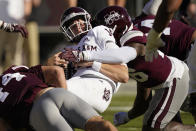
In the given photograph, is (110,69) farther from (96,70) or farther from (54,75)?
(54,75)

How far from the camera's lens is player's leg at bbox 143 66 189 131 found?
5.30 m

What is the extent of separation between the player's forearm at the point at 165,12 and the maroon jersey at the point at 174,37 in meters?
1.56

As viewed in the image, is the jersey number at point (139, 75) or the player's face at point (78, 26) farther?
the jersey number at point (139, 75)

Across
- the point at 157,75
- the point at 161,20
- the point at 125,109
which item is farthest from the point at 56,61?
the point at 125,109

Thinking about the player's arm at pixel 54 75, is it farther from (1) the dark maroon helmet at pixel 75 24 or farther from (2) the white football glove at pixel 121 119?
(2) the white football glove at pixel 121 119

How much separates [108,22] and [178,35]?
40.3 inches

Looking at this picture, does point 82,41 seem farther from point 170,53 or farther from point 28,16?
point 28,16

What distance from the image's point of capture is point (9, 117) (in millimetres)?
4172

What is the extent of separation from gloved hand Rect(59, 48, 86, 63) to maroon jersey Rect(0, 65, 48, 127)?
34cm

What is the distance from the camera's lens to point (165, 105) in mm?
5336

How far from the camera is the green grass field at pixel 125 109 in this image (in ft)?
22.8

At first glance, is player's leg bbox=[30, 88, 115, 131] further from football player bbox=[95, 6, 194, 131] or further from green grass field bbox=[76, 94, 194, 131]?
green grass field bbox=[76, 94, 194, 131]

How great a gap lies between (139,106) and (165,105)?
1035 mm

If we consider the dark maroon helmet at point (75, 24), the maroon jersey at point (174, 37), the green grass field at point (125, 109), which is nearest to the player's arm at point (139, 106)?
the green grass field at point (125, 109)
